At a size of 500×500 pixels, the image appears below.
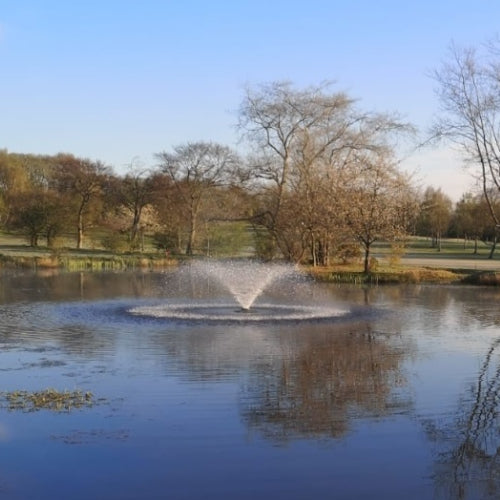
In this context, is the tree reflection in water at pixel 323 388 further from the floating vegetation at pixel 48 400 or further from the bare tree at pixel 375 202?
the bare tree at pixel 375 202

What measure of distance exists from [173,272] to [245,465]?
36.2 metres

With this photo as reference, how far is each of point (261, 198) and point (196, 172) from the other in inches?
651

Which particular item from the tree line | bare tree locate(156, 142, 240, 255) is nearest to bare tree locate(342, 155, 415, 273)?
the tree line

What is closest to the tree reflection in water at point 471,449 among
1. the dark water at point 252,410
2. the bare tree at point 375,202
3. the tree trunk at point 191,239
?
the dark water at point 252,410

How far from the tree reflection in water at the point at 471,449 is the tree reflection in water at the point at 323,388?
0.94 metres

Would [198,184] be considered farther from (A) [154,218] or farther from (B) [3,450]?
(B) [3,450]

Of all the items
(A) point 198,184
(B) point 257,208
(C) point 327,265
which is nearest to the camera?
(C) point 327,265

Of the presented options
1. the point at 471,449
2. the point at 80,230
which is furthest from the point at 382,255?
the point at 471,449

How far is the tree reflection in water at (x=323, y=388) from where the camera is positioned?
9.16 metres

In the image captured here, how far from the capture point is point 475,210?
232ft

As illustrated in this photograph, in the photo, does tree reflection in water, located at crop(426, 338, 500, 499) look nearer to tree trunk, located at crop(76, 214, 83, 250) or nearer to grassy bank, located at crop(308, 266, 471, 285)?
grassy bank, located at crop(308, 266, 471, 285)

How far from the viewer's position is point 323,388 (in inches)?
441

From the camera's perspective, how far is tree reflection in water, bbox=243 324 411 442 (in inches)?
360

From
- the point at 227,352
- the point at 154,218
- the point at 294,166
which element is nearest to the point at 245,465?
the point at 227,352
